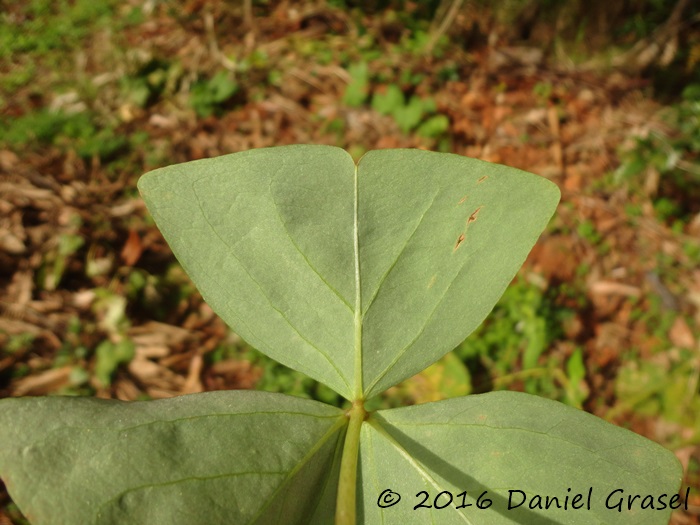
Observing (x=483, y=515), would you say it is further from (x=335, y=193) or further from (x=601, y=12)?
(x=601, y=12)

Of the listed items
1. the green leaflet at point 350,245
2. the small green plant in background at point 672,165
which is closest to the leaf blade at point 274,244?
the green leaflet at point 350,245

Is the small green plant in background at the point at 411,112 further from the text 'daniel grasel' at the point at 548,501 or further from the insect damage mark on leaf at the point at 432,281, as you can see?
the text 'daniel grasel' at the point at 548,501

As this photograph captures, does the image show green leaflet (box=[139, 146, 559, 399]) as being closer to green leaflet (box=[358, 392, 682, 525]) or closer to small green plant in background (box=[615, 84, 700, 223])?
green leaflet (box=[358, 392, 682, 525])

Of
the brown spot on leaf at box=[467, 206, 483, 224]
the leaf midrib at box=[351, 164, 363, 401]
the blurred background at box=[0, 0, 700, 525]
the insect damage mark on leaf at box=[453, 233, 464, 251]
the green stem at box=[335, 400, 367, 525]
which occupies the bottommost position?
the blurred background at box=[0, 0, 700, 525]

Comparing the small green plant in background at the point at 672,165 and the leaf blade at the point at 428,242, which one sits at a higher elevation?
the leaf blade at the point at 428,242

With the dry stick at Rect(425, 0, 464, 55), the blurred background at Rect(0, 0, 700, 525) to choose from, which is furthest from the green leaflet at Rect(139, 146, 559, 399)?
the dry stick at Rect(425, 0, 464, 55)

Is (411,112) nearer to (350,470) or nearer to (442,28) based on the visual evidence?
(442,28)

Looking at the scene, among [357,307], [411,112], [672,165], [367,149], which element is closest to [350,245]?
[357,307]
